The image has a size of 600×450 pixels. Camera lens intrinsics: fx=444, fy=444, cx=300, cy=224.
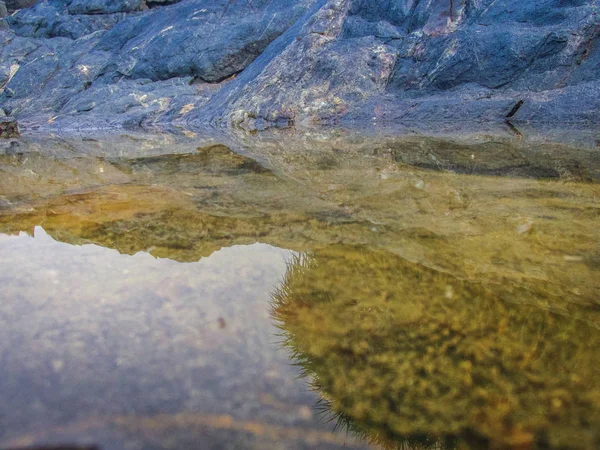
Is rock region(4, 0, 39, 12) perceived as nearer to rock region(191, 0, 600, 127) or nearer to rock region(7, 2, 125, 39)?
rock region(7, 2, 125, 39)

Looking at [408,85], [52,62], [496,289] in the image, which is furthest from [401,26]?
[52,62]

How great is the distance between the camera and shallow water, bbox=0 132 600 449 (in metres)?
1.25

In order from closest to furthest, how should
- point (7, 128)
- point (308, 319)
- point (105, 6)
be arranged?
point (308, 319)
point (7, 128)
point (105, 6)

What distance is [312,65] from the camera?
529 inches

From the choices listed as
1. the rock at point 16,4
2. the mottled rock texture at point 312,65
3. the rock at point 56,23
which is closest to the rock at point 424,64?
the mottled rock texture at point 312,65

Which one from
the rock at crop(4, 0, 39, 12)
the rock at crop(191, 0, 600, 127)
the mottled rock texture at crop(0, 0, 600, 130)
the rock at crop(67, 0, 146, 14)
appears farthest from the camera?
the rock at crop(4, 0, 39, 12)

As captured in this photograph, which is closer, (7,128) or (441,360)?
(441,360)

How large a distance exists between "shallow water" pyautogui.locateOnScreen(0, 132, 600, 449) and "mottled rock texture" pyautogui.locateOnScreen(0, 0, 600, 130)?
310 inches

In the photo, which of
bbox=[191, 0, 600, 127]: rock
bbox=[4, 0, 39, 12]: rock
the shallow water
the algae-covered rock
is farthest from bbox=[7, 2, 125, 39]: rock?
the shallow water

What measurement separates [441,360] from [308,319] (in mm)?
545

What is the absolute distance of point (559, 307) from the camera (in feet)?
5.97

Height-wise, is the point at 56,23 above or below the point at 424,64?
below

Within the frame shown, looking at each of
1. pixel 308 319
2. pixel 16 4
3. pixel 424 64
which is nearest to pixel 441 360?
pixel 308 319

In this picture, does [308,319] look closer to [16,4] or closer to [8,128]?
[8,128]
